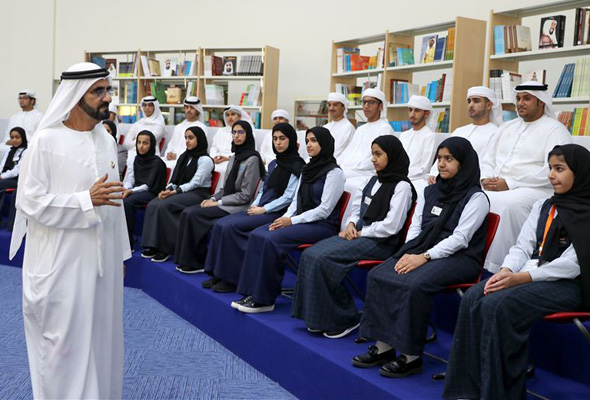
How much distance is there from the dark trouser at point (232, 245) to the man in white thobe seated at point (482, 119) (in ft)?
4.84

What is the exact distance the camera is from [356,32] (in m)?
7.88

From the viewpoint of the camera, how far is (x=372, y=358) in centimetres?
287

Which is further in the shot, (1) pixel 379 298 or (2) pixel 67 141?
(1) pixel 379 298

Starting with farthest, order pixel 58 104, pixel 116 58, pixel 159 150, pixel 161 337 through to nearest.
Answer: pixel 116 58, pixel 159 150, pixel 161 337, pixel 58 104

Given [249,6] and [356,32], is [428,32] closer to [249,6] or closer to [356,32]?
[356,32]

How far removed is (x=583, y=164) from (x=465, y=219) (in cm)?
59

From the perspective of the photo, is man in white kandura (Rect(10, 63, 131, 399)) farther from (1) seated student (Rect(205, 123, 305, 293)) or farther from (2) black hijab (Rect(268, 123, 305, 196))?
(2) black hijab (Rect(268, 123, 305, 196))

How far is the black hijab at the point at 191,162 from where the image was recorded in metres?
5.47

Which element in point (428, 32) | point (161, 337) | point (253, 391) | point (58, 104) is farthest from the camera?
point (428, 32)

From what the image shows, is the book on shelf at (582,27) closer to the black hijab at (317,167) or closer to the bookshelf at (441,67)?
the bookshelf at (441,67)

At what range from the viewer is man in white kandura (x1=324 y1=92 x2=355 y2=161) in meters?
6.11

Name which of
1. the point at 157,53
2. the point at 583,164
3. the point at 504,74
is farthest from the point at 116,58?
the point at 583,164

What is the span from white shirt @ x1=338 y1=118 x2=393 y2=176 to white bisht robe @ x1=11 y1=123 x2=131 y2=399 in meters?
3.39

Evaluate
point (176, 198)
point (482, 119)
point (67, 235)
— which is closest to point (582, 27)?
point (482, 119)
